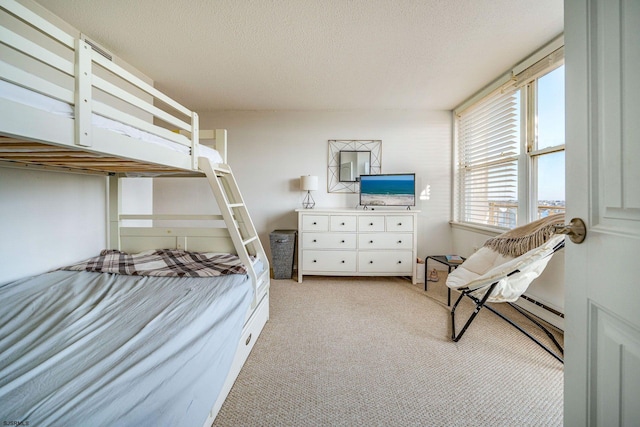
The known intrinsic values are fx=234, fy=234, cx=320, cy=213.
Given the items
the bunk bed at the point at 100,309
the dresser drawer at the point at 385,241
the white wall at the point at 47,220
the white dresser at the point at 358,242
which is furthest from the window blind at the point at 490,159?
the white wall at the point at 47,220

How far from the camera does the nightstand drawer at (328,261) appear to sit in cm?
299

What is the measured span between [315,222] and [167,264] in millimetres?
1677

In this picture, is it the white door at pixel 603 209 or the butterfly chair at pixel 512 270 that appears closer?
the white door at pixel 603 209

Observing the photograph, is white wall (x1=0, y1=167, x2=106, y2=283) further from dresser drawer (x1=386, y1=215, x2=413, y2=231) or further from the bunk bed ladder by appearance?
dresser drawer (x1=386, y1=215, x2=413, y2=231)

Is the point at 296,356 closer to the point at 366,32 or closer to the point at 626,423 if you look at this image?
the point at 626,423

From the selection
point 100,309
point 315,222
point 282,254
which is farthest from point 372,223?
point 100,309

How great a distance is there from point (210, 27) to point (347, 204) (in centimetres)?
248

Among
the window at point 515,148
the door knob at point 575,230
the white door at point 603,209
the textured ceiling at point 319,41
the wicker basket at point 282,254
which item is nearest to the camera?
the white door at point 603,209

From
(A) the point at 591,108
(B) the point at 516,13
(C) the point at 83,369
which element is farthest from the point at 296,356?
(B) the point at 516,13

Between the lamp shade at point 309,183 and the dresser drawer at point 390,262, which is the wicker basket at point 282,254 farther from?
the dresser drawer at point 390,262

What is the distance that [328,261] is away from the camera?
3010 mm

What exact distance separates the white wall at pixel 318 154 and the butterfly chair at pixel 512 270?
1.46 meters

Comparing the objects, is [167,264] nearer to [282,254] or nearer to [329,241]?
[282,254]

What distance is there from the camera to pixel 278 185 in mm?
3523
